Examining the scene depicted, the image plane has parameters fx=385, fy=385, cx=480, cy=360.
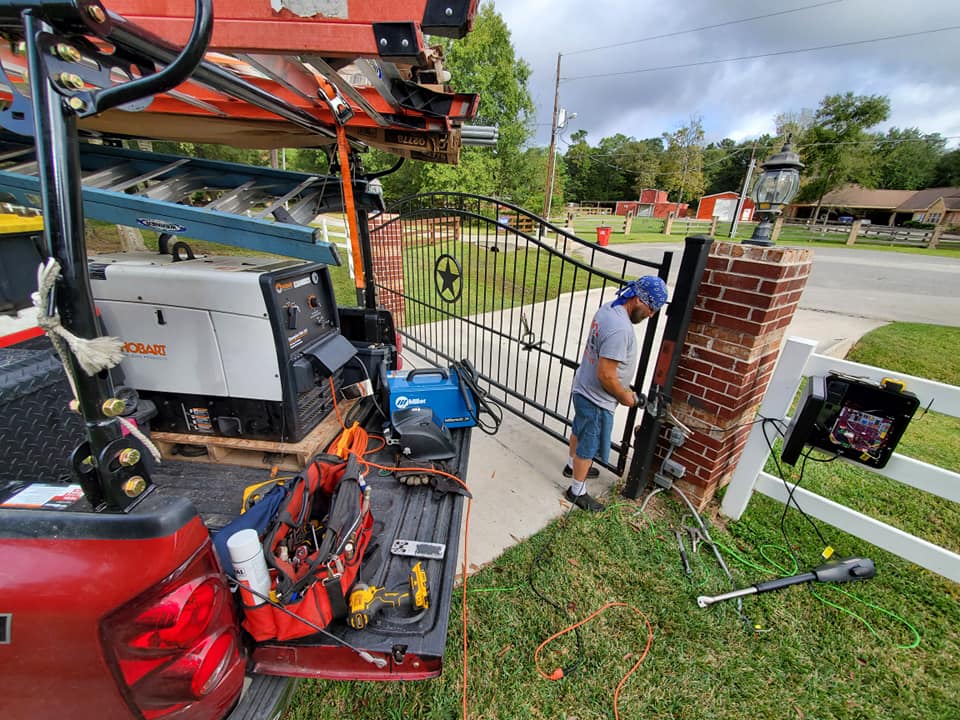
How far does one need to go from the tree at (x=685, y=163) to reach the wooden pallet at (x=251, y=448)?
51472mm

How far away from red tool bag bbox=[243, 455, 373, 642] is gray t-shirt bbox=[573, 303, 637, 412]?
167 cm

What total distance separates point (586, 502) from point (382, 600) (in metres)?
1.80

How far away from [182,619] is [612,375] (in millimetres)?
2301

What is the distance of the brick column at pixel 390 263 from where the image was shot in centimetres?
521

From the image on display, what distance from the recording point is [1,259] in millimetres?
3322

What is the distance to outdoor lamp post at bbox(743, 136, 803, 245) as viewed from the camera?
7.61ft

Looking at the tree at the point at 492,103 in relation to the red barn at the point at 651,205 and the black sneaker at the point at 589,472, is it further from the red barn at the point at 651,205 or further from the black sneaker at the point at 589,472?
the red barn at the point at 651,205

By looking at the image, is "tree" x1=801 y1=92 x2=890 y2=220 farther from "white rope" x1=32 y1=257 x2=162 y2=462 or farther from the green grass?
"white rope" x1=32 y1=257 x2=162 y2=462

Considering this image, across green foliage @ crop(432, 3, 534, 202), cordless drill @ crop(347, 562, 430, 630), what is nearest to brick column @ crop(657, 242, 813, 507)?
cordless drill @ crop(347, 562, 430, 630)

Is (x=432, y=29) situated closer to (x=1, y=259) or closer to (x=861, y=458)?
(x=861, y=458)

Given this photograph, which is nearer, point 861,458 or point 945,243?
point 861,458

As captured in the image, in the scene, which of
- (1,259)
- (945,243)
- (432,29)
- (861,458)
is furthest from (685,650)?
(945,243)

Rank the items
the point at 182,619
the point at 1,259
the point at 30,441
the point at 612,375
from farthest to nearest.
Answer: the point at 1,259 < the point at 612,375 < the point at 30,441 < the point at 182,619

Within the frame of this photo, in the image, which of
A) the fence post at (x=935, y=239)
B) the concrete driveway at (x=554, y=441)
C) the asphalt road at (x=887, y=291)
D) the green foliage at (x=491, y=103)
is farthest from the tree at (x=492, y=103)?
the fence post at (x=935, y=239)
